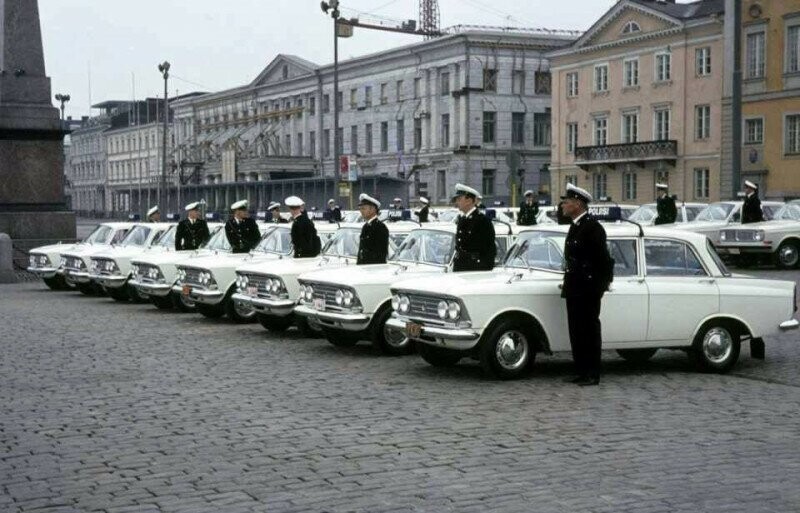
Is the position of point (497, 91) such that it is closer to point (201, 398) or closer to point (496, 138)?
point (496, 138)

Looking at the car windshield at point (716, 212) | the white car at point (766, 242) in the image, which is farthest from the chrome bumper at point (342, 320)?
the car windshield at point (716, 212)

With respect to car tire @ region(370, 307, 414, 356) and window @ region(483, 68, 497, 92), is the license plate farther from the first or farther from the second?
window @ region(483, 68, 497, 92)

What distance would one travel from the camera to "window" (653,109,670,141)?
62.2 metres

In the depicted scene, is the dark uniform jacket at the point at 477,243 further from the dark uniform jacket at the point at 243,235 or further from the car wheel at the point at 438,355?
the dark uniform jacket at the point at 243,235

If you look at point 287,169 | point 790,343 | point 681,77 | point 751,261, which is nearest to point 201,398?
point 790,343

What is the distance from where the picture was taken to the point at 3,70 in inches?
1171

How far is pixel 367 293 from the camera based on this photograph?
13.4 m

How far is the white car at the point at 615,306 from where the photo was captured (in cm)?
1129

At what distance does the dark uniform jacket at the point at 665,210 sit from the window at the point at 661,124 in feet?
114

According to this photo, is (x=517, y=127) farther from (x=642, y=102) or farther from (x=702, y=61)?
(x=702, y=61)

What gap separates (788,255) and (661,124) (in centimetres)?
3514

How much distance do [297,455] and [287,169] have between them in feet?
285

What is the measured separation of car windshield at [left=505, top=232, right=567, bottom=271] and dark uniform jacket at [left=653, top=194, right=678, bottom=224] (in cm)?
1662

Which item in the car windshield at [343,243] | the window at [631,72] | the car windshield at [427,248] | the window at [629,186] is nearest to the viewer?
the car windshield at [427,248]
